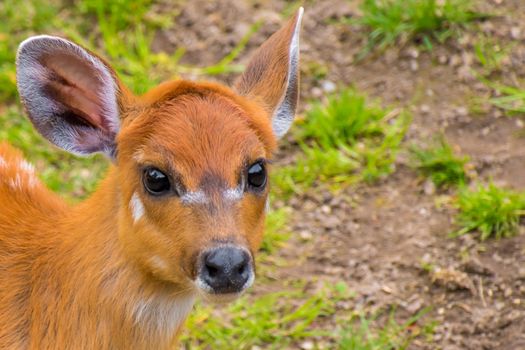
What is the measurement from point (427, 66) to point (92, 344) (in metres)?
3.76

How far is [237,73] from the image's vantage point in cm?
820

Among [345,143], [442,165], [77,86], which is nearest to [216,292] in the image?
[77,86]

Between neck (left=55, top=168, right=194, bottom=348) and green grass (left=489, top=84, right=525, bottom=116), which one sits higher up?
neck (left=55, top=168, right=194, bottom=348)

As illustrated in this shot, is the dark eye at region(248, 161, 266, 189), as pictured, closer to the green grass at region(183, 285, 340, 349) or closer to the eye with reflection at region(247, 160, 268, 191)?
the eye with reflection at region(247, 160, 268, 191)

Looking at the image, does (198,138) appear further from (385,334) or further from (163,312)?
(385,334)

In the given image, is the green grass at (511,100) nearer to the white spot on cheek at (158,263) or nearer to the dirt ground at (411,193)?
the dirt ground at (411,193)

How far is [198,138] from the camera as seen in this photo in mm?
4730

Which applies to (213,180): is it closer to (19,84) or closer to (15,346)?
(19,84)

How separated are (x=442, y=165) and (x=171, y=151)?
117 inches

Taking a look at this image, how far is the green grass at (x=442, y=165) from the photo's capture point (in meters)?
7.12

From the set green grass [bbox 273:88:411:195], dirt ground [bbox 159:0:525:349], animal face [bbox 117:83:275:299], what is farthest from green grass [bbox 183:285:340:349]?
animal face [bbox 117:83:275:299]

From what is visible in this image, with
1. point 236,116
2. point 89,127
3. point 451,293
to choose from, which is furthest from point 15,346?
point 451,293

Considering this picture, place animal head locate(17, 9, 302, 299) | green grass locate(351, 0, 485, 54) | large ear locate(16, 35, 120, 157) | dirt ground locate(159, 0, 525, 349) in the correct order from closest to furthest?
animal head locate(17, 9, 302, 299), large ear locate(16, 35, 120, 157), dirt ground locate(159, 0, 525, 349), green grass locate(351, 0, 485, 54)

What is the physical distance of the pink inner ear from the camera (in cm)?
504
